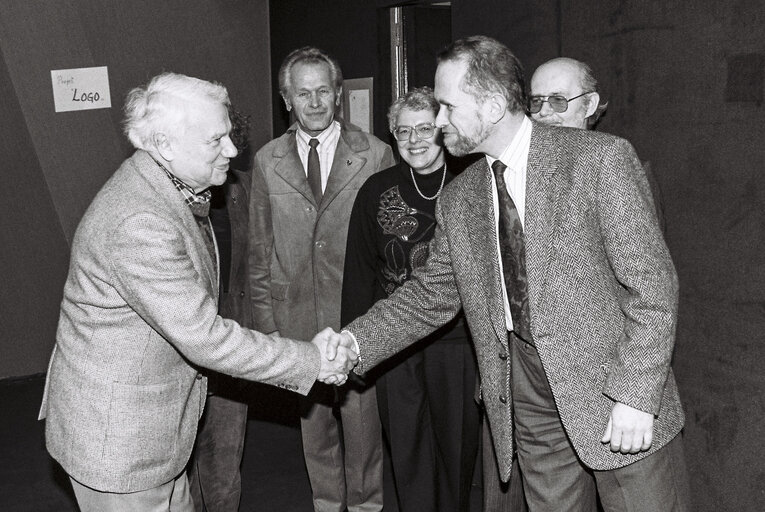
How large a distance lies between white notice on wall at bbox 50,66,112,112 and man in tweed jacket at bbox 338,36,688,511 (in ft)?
12.1

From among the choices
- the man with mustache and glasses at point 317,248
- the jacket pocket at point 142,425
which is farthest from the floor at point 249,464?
the jacket pocket at point 142,425

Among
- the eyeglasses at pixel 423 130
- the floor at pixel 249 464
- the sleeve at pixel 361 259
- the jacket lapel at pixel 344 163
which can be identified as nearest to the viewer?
the eyeglasses at pixel 423 130

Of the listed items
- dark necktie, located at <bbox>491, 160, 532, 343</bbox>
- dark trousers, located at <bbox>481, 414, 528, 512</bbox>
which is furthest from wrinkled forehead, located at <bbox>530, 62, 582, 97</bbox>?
dark trousers, located at <bbox>481, 414, 528, 512</bbox>

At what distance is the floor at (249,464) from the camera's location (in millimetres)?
3807

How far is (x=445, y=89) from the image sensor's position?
7.76 ft

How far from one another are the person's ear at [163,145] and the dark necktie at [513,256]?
92 cm

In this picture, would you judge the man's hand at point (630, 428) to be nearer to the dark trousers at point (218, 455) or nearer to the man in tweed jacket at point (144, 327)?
the man in tweed jacket at point (144, 327)

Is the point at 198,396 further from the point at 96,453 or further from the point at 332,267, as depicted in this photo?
the point at 332,267

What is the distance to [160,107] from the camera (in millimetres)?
2330

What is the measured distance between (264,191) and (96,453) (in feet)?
5.06

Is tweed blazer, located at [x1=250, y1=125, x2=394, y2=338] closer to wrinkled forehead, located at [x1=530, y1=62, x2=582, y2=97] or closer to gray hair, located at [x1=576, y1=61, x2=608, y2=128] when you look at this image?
wrinkled forehead, located at [x1=530, y1=62, x2=582, y2=97]

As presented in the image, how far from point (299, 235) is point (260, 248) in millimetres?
173

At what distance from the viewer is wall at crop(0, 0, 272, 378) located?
530 cm

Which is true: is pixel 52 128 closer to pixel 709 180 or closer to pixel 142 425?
pixel 142 425
